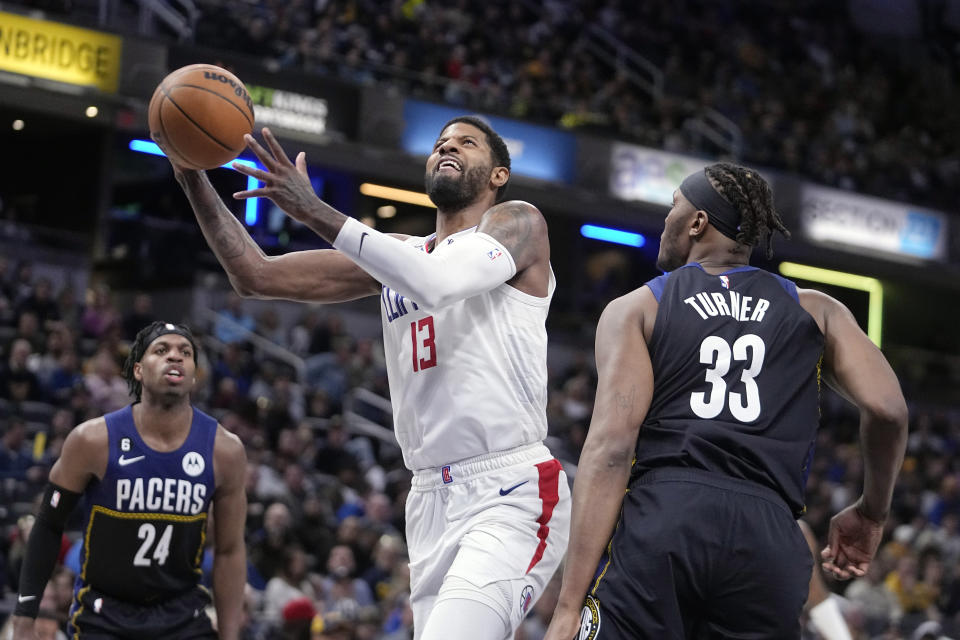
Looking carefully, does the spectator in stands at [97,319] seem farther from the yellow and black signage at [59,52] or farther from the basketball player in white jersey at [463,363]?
the basketball player in white jersey at [463,363]

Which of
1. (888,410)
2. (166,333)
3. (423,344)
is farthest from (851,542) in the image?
(166,333)

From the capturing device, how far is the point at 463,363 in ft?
15.1

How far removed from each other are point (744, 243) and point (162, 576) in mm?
3136

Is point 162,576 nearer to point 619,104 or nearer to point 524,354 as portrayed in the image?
point 524,354

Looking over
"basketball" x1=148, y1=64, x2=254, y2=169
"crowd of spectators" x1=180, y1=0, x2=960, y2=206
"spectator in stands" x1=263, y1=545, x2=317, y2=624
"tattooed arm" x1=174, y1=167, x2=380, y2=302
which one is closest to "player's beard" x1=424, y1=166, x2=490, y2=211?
"tattooed arm" x1=174, y1=167, x2=380, y2=302

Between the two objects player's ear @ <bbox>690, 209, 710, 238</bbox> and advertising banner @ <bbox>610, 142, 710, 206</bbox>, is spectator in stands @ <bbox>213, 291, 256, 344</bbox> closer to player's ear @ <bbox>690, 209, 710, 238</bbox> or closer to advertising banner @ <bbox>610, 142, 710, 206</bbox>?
advertising banner @ <bbox>610, 142, 710, 206</bbox>

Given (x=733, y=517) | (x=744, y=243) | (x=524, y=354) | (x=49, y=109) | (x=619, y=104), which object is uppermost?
(x=619, y=104)

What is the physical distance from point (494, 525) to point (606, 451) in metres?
0.92

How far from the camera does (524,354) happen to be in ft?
15.3

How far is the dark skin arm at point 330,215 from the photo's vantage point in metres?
4.13

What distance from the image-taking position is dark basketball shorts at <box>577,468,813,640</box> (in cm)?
351

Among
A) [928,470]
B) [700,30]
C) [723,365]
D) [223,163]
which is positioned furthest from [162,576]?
[700,30]

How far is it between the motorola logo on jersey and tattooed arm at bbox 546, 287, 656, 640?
2.69 meters

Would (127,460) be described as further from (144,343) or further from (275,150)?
(275,150)
